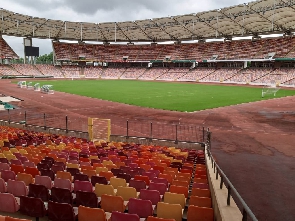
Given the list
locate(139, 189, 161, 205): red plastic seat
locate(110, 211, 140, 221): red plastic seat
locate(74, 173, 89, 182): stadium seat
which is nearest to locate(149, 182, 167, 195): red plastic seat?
locate(139, 189, 161, 205): red plastic seat

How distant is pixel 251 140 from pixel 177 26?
7568cm

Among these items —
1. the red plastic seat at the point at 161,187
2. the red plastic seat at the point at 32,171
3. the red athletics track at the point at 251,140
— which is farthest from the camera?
the red athletics track at the point at 251,140

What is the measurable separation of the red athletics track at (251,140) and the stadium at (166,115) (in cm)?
8

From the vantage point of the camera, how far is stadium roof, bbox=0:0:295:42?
219ft

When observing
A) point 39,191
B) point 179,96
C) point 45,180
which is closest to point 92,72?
point 179,96

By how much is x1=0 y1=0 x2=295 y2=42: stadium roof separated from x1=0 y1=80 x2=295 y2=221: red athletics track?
39753 mm

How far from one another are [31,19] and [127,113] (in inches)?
2951

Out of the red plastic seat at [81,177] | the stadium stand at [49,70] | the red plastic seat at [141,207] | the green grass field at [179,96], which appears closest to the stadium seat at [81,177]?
the red plastic seat at [81,177]

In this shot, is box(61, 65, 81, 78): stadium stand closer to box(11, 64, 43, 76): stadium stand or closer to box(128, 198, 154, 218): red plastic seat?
box(11, 64, 43, 76): stadium stand

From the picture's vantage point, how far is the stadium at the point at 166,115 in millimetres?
7407

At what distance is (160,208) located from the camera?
18.9 ft

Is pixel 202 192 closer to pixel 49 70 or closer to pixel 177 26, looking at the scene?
pixel 177 26

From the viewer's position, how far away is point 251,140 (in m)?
19.1

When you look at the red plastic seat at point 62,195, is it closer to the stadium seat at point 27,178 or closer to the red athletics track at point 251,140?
the stadium seat at point 27,178
